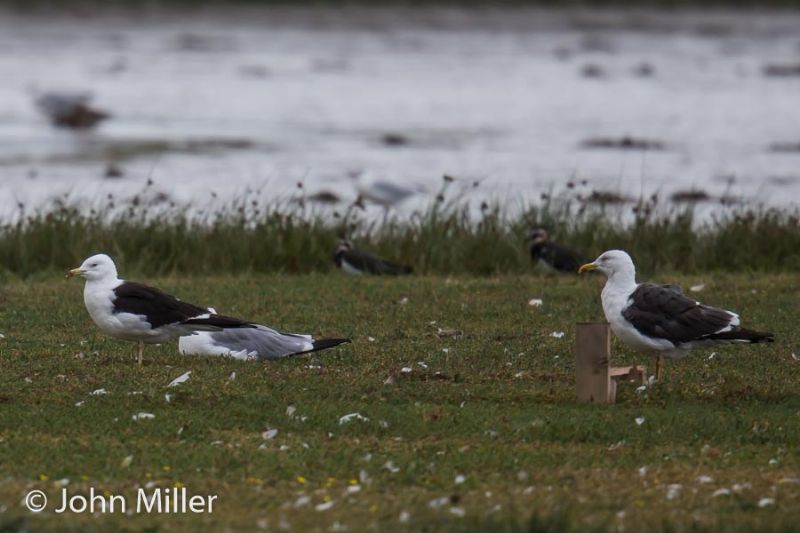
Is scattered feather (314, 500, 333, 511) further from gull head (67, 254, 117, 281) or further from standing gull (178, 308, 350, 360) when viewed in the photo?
gull head (67, 254, 117, 281)

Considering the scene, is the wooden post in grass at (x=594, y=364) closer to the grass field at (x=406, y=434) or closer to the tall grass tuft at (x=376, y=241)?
the grass field at (x=406, y=434)

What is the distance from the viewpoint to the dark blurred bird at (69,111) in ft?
127

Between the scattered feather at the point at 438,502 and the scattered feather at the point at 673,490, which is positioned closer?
the scattered feather at the point at 438,502

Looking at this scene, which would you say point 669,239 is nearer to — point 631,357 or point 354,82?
point 631,357

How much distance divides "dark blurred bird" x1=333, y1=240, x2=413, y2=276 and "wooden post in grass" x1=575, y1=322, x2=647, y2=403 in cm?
616

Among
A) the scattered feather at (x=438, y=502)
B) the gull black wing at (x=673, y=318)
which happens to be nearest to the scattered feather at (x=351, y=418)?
the scattered feather at (x=438, y=502)

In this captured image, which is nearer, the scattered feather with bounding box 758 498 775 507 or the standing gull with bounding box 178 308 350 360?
the scattered feather with bounding box 758 498 775 507

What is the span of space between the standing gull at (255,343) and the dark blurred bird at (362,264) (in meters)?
4.65

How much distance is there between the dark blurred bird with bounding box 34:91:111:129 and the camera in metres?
38.7

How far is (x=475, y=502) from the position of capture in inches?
273

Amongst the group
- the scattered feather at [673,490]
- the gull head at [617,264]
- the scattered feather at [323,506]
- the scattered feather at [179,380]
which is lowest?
the scattered feather at [179,380]

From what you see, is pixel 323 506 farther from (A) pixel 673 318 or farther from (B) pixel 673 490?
(A) pixel 673 318

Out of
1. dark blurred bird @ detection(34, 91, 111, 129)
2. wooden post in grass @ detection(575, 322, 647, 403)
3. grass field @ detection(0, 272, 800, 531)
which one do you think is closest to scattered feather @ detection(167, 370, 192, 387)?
grass field @ detection(0, 272, 800, 531)

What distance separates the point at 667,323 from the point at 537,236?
6.28 meters
